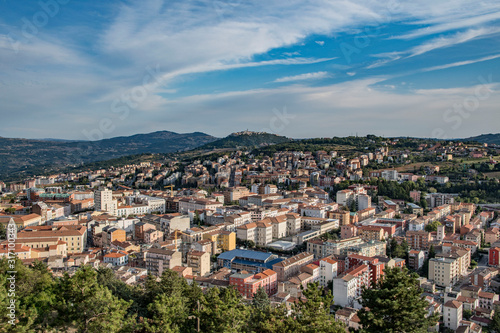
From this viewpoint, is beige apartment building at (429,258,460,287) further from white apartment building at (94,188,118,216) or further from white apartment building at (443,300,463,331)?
white apartment building at (94,188,118,216)

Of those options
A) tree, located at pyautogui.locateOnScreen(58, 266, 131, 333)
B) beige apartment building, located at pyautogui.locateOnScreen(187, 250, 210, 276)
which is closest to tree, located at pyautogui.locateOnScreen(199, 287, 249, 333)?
tree, located at pyautogui.locateOnScreen(58, 266, 131, 333)

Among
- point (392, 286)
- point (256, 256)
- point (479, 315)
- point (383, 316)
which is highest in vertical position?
point (392, 286)

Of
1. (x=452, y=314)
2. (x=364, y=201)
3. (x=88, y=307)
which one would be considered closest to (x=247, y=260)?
(x=452, y=314)

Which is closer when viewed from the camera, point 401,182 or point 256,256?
point 256,256

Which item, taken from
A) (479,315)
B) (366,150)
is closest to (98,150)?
(366,150)

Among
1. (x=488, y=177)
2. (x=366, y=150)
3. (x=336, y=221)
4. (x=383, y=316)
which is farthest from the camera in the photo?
(x=366, y=150)

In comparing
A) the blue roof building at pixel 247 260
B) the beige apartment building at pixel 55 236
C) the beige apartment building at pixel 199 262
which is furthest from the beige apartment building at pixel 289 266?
the beige apartment building at pixel 55 236

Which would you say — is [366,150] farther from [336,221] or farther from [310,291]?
[310,291]

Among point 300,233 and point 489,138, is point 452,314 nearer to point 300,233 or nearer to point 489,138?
point 300,233
